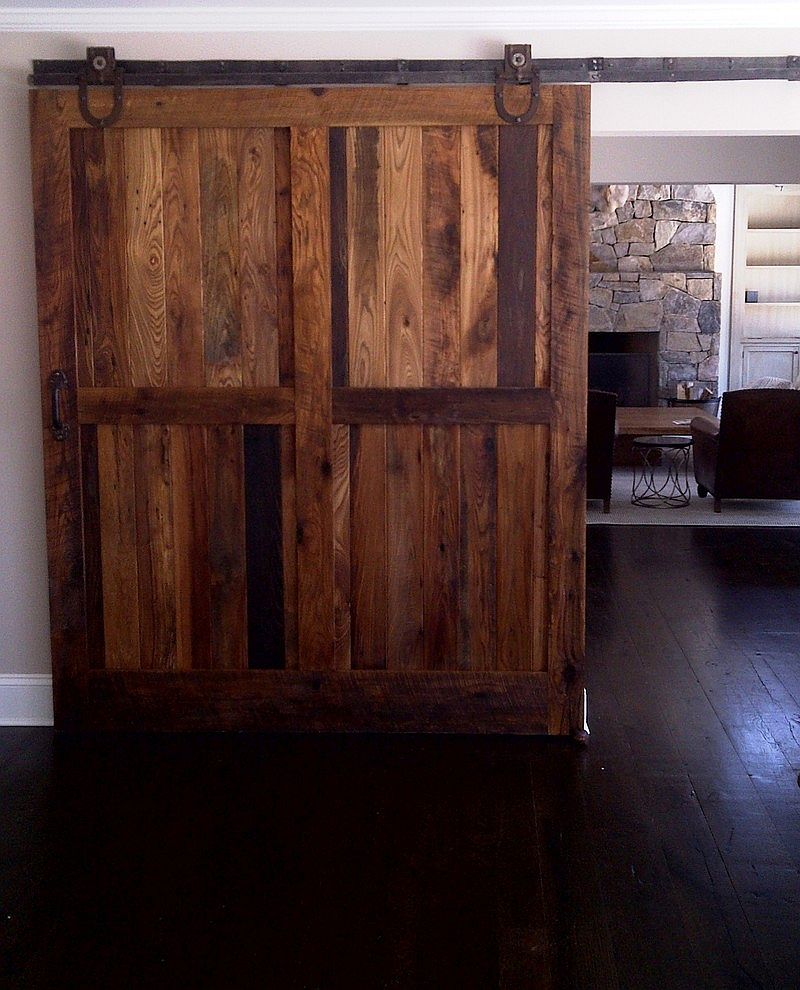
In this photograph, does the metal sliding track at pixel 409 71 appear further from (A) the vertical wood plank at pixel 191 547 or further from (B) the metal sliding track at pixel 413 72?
(A) the vertical wood plank at pixel 191 547

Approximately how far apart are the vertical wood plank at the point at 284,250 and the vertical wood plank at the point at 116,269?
0.47 meters

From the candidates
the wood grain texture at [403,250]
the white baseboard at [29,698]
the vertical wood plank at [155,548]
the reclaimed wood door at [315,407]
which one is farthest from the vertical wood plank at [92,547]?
the wood grain texture at [403,250]

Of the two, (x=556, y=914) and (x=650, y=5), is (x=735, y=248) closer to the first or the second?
(x=650, y=5)

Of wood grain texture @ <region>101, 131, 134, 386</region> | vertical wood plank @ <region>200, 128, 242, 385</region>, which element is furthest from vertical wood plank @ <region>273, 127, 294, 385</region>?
wood grain texture @ <region>101, 131, 134, 386</region>

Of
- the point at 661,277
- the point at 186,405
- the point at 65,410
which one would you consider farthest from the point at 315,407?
the point at 661,277

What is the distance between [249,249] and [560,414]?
1.08 meters

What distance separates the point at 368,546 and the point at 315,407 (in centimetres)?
47

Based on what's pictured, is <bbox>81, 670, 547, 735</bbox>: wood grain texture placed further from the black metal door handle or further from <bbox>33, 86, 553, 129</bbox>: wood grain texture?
<bbox>33, 86, 553, 129</bbox>: wood grain texture

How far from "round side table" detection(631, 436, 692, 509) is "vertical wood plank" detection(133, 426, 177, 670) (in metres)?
5.10

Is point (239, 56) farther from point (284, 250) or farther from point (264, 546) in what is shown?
point (264, 546)

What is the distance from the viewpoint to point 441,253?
11.5ft

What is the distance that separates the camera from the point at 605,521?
24.7 feet

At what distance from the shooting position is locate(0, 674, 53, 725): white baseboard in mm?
3783

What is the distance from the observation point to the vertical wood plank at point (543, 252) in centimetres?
345
